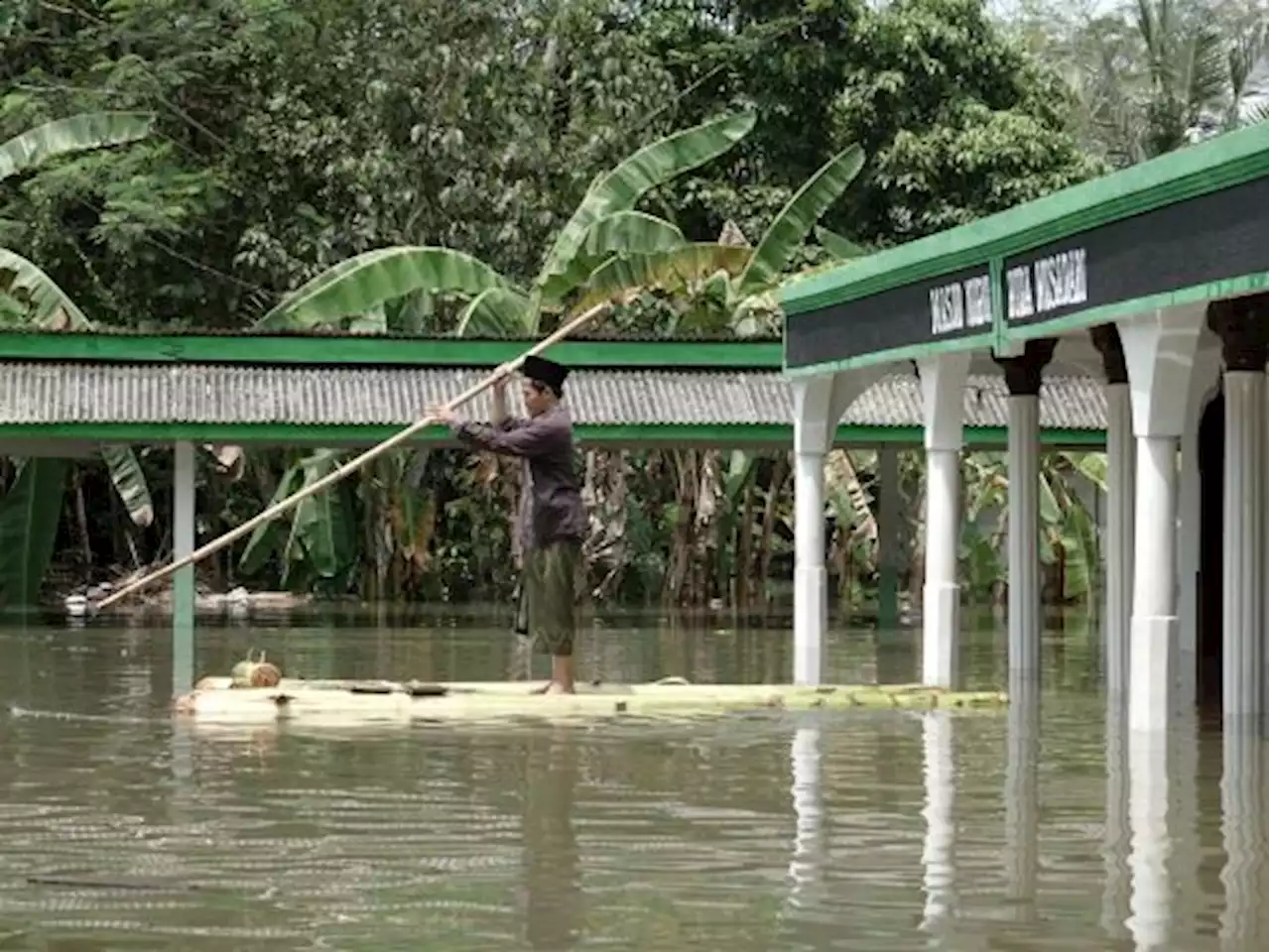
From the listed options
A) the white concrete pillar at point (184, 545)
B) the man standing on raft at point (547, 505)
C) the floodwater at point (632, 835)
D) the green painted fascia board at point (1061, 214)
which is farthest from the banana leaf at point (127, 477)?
the man standing on raft at point (547, 505)

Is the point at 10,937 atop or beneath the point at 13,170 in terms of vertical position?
beneath

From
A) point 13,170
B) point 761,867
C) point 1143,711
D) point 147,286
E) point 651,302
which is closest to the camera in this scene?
point 761,867

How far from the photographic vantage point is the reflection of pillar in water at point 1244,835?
7164 mm

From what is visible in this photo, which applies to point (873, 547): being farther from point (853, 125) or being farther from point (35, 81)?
point (35, 81)

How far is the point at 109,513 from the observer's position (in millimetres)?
35125

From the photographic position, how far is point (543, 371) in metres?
13.5

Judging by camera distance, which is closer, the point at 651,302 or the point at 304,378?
the point at 304,378

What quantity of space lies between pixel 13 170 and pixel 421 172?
16.9 ft

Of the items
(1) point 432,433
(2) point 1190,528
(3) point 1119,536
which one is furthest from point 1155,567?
(1) point 432,433

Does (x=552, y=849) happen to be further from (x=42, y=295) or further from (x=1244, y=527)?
(x=42, y=295)

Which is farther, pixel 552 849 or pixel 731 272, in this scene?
pixel 731 272

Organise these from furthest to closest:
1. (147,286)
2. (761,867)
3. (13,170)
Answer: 1. (147,286)
2. (13,170)
3. (761,867)

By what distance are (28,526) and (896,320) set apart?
14385 mm

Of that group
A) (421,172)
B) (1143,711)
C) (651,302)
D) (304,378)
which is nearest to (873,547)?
(651,302)
